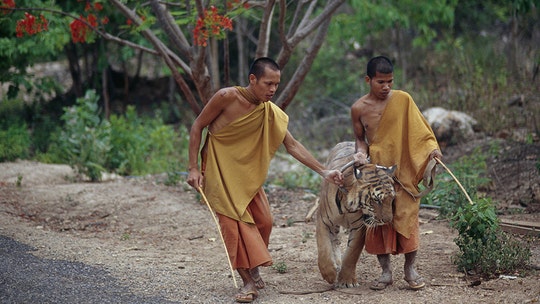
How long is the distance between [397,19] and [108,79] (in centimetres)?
711

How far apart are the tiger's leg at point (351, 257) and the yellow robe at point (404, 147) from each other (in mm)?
318

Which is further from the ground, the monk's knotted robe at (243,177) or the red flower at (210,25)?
the red flower at (210,25)

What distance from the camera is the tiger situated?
532 centimetres

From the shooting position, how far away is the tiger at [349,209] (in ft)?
17.5

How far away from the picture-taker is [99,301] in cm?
533

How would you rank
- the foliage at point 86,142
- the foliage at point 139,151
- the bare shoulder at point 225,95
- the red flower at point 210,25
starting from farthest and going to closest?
1. the foliage at point 139,151
2. the foliage at point 86,142
3. the red flower at point 210,25
4. the bare shoulder at point 225,95

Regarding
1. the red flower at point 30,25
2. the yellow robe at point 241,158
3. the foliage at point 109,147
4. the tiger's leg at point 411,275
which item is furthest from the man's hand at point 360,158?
the foliage at point 109,147

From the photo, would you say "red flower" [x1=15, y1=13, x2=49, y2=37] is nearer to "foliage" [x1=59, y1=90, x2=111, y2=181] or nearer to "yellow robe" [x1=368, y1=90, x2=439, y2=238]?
"foliage" [x1=59, y1=90, x2=111, y2=181]

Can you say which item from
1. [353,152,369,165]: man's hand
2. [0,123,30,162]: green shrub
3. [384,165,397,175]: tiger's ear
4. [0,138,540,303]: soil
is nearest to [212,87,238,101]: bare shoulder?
[353,152,369,165]: man's hand

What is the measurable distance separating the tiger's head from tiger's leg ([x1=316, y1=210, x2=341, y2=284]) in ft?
1.25

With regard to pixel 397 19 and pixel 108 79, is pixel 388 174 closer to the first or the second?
pixel 397 19

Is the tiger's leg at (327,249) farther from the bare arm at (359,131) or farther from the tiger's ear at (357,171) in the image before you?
the bare arm at (359,131)

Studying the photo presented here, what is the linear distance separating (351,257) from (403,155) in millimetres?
899

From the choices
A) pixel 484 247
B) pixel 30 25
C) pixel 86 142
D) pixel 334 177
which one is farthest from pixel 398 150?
pixel 86 142
